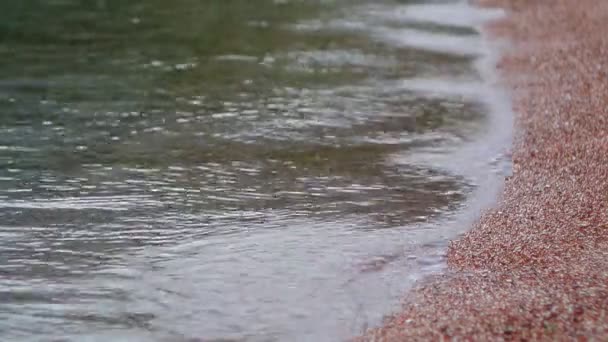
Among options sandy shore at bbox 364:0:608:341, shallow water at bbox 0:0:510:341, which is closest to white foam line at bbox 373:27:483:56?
shallow water at bbox 0:0:510:341

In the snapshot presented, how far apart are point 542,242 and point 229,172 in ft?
13.5

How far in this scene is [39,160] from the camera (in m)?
11.8

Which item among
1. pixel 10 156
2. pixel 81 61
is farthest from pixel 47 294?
pixel 81 61

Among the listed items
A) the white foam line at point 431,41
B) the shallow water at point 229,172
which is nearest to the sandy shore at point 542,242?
the shallow water at point 229,172

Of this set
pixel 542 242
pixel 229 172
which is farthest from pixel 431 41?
pixel 542 242

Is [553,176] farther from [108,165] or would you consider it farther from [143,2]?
[143,2]

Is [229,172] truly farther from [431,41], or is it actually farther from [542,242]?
[431,41]

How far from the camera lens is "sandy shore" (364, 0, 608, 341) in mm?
7166

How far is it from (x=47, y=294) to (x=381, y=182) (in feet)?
14.3

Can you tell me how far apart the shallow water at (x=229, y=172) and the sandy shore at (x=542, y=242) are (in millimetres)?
359

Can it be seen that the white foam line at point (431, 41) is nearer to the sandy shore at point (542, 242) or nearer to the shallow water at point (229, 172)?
the shallow water at point (229, 172)

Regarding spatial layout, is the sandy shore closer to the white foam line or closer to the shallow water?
the shallow water

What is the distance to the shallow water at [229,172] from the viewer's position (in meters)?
8.20

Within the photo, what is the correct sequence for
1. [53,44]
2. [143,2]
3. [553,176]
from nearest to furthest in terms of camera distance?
[553,176] → [53,44] → [143,2]
